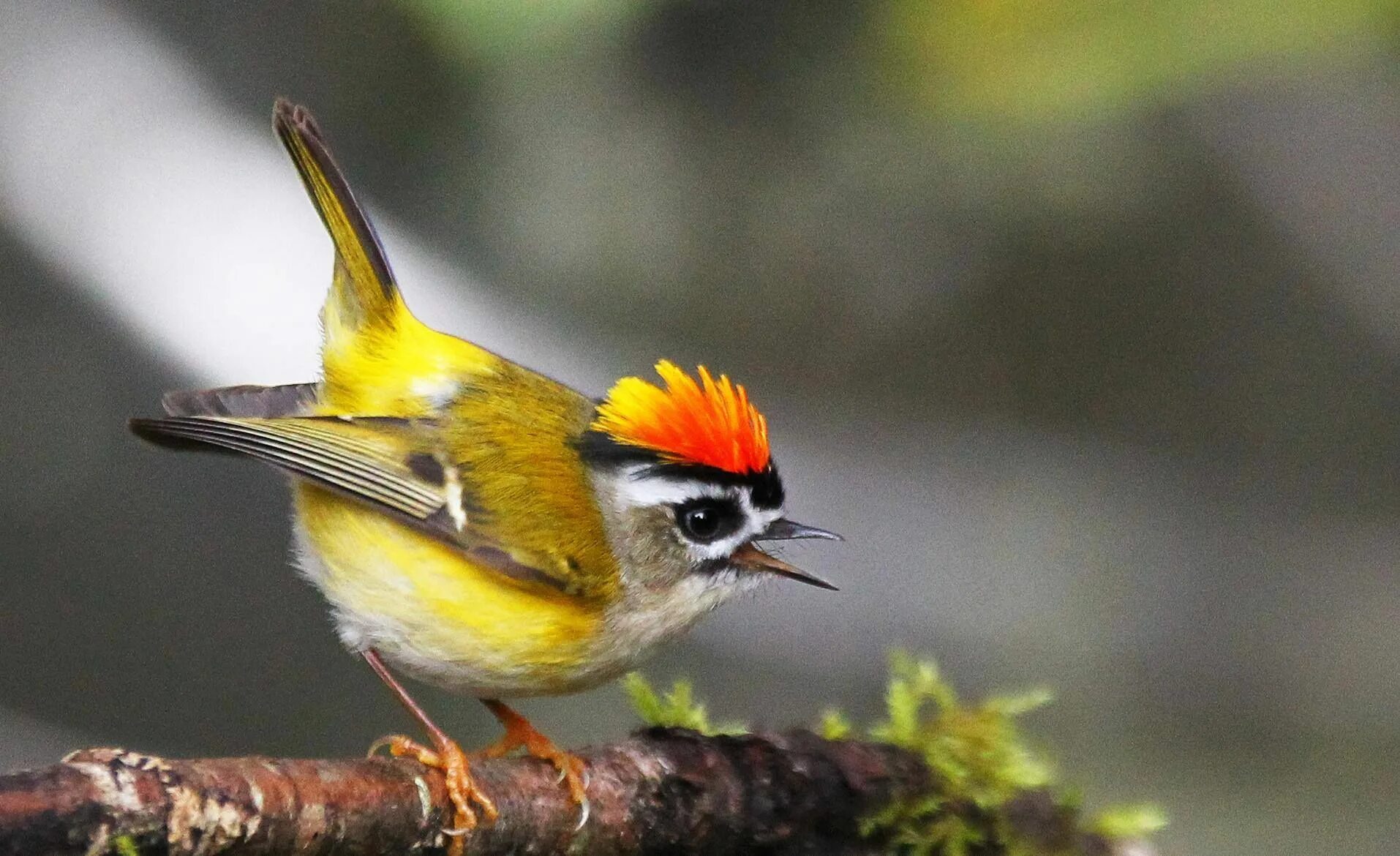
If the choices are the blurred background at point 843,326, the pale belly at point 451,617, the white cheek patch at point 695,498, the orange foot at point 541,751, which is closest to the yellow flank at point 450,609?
the pale belly at point 451,617

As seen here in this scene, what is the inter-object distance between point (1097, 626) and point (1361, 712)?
1.02 metres

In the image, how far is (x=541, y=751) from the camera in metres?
2.32

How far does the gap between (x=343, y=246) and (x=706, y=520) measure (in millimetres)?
940

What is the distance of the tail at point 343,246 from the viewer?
2.85 m

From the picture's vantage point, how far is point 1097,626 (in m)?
5.45

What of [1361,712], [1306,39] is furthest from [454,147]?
[1361,712]

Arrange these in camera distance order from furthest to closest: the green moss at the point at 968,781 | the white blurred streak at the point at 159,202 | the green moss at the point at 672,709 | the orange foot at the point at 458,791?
1. the white blurred streak at the point at 159,202
2. the green moss at the point at 672,709
3. the green moss at the point at 968,781
4. the orange foot at the point at 458,791

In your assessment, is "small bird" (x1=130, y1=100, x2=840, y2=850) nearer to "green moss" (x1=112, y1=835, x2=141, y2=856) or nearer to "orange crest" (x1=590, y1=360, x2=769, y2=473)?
"orange crest" (x1=590, y1=360, x2=769, y2=473)

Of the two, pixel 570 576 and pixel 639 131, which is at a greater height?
pixel 639 131

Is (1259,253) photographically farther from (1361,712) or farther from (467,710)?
(467,710)

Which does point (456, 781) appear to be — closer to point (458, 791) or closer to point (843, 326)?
point (458, 791)

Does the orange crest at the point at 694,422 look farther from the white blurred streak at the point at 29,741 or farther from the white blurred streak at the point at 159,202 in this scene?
the white blurred streak at the point at 29,741

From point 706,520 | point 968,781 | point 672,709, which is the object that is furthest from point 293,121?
point 968,781

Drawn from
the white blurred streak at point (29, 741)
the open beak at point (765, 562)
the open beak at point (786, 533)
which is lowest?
the white blurred streak at point (29, 741)
